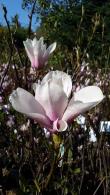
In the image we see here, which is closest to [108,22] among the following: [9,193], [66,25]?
[66,25]

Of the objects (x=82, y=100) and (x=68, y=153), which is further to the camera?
(x=68, y=153)

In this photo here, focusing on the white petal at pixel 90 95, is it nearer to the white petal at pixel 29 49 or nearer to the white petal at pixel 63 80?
the white petal at pixel 63 80

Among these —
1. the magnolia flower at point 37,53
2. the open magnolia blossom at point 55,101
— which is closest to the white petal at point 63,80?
the open magnolia blossom at point 55,101

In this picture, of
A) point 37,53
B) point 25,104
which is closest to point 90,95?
point 25,104

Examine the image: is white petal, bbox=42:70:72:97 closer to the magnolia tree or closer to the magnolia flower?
the magnolia tree

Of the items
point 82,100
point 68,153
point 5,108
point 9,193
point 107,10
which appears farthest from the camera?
point 107,10

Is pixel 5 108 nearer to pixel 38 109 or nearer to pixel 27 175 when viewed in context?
pixel 27 175
